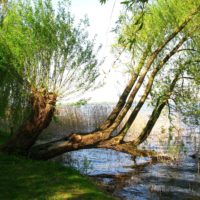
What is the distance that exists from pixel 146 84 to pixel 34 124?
4864 millimetres

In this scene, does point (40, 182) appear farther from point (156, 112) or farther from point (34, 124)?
point (156, 112)

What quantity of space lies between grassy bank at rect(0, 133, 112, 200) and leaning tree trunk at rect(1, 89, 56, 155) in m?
1.03

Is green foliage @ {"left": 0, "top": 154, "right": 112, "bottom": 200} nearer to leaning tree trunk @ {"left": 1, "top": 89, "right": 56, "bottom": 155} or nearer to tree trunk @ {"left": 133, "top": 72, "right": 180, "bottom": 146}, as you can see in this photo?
leaning tree trunk @ {"left": 1, "top": 89, "right": 56, "bottom": 155}

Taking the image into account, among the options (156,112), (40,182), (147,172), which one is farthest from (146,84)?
(40,182)

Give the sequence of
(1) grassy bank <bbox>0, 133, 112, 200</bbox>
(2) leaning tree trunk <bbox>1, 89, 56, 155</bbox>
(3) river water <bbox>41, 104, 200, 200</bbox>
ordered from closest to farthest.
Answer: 1. (1) grassy bank <bbox>0, 133, 112, 200</bbox>
2. (3) river water <bbox>41, 104, 200, 200</bbox>
3. (2) leaning tree trunk <bbox>1, 89, 56, 155</bbox>

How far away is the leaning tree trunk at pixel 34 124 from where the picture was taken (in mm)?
15102

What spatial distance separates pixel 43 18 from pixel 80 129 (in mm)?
15237

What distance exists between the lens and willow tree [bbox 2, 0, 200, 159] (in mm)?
14898

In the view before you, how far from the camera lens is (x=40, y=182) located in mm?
11344

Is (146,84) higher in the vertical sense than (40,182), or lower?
higher

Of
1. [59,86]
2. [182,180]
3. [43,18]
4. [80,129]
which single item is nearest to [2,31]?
[43,18]

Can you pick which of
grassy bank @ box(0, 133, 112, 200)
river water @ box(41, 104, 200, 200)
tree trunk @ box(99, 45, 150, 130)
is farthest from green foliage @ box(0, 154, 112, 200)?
tree trunk @ box(99, 45, 150, 130)

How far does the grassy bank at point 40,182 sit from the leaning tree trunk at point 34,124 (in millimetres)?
1028

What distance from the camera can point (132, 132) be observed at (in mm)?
31531
